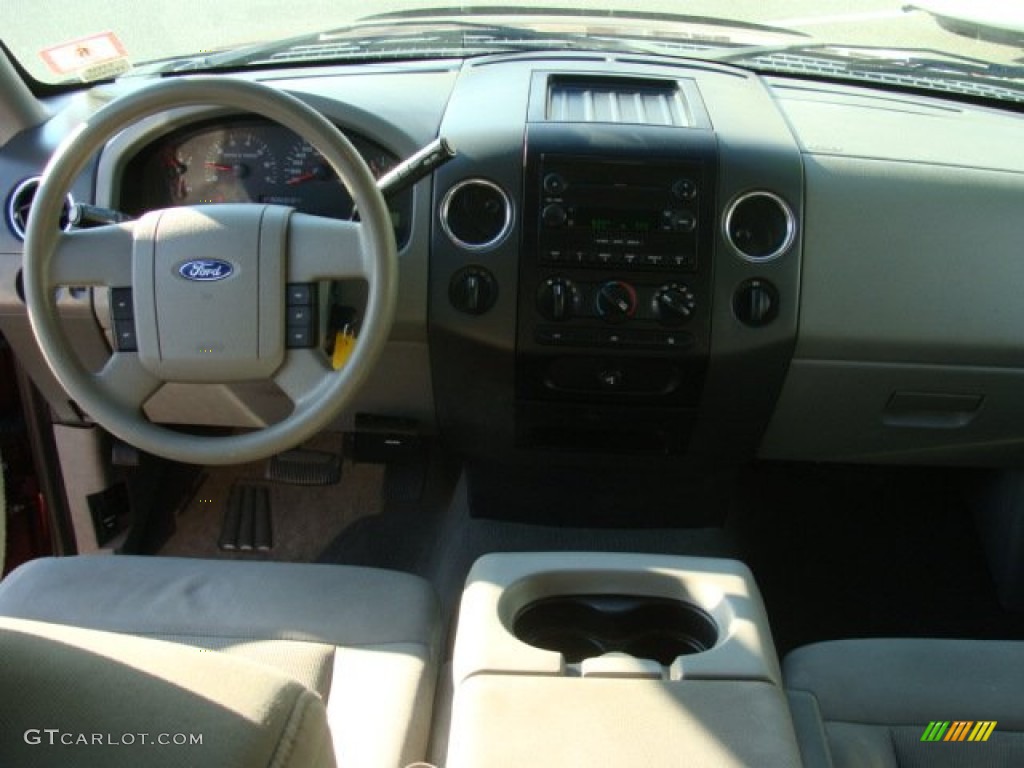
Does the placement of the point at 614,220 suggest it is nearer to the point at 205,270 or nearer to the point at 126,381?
the point at 205,270

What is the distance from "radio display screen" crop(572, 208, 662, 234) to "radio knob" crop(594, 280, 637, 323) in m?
0.09

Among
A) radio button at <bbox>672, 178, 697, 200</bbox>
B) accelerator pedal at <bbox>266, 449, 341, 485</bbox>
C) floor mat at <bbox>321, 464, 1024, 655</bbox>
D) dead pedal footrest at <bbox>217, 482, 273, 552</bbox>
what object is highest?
radio button at <bbox>672, 178, 697, 200</bbox>

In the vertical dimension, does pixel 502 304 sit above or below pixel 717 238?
below

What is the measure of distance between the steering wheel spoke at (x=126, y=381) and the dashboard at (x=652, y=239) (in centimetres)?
14

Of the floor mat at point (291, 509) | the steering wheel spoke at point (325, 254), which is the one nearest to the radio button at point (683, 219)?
the steering wheel spoke at point (325, 254)

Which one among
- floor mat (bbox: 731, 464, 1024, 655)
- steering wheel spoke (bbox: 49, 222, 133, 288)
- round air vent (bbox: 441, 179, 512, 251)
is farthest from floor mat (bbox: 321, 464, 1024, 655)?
steering wheel spoke (bbox: 49, 222, 133, 288)

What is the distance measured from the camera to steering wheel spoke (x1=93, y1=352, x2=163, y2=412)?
1.59 metres

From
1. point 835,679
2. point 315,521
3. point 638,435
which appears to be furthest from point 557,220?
point 315,521

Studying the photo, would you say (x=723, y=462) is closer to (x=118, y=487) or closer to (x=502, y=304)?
(x=502, y=304)

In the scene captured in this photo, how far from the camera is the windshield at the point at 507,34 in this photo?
6.99 ft

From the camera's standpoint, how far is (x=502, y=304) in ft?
6.20

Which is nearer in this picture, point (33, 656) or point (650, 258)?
point (33, 656)

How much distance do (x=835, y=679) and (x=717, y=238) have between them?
0.79 meters

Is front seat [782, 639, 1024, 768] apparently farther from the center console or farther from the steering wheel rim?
the steering wheel rim
